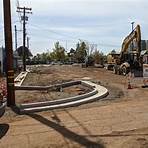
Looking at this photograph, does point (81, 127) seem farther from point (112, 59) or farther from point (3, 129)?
point (112, 59)

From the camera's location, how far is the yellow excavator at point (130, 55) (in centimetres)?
4369

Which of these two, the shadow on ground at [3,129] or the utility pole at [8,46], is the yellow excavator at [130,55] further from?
the shadow on ground at [3,129]

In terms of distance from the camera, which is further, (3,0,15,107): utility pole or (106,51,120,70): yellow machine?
(106,51,120,70): yellow machine

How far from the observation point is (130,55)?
152 feet

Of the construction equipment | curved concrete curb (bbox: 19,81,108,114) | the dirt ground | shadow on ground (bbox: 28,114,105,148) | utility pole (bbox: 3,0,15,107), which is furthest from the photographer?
the construction equipment

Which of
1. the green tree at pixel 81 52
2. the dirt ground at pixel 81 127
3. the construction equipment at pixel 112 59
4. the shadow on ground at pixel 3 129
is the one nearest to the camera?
the dirt ground at pixel 81 127

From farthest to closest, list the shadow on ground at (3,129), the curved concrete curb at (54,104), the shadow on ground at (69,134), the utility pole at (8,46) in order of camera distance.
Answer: the utility pole at (8,46) < the curved concrete curb at (54,104) < the shadow on ground at (3,129) < the shadow on ground at (69,134)

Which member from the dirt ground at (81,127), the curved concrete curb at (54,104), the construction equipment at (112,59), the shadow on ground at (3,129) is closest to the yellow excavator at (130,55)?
the construction equipment at (112,59)

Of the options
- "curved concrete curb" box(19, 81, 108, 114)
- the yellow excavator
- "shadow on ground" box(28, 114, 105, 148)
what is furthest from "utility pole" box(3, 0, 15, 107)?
the yellow excavator

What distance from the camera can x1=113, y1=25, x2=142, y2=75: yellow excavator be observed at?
143ft

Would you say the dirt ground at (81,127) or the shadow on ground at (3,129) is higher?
the dirt ground at (81,127)

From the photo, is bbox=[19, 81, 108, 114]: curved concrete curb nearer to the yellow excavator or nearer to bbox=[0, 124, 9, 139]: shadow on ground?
bbox=[0, 124, 9, 139]: shadow on ground

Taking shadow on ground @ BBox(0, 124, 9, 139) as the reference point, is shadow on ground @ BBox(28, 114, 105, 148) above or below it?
above

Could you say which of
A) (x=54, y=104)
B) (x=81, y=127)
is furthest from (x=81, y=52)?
(x=81, y=127)
